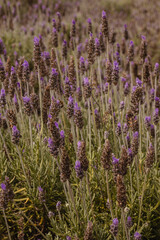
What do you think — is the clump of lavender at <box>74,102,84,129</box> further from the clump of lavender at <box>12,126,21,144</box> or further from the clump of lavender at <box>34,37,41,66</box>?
the clump of lavender at <box>34,37,41,66</box>

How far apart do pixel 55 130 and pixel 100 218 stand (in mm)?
922

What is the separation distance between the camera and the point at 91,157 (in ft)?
7.64

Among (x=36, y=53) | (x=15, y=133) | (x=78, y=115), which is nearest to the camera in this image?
(x=15, y=133)

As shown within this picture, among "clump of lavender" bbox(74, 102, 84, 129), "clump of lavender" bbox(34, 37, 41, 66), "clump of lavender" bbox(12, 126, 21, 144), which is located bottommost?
"clump of lavender" bbox(12, 126, 21, 144)

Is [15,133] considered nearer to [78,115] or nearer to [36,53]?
[78,115]

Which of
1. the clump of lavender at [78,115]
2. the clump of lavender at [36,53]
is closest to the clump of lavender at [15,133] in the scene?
the clump of lavender at [78,115]

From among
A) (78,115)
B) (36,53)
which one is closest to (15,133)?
(78,115)

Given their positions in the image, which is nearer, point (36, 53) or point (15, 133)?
point (15, 133)

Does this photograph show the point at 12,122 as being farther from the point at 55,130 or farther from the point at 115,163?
the point at 115,163

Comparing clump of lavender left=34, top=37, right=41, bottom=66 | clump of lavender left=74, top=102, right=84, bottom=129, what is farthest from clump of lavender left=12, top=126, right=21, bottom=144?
clump of lavender left=34, top=37, right=41, bottom=66

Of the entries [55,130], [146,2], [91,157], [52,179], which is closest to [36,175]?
[52,179]

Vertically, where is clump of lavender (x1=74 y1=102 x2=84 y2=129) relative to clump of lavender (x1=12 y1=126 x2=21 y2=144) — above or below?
above

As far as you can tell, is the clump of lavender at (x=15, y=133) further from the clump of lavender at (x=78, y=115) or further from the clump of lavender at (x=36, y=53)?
the clump of lavender at (x=36, y=53)

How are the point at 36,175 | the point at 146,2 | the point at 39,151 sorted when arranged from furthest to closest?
the point at 146,2 → the point at 39,151 → the point at 36,175
